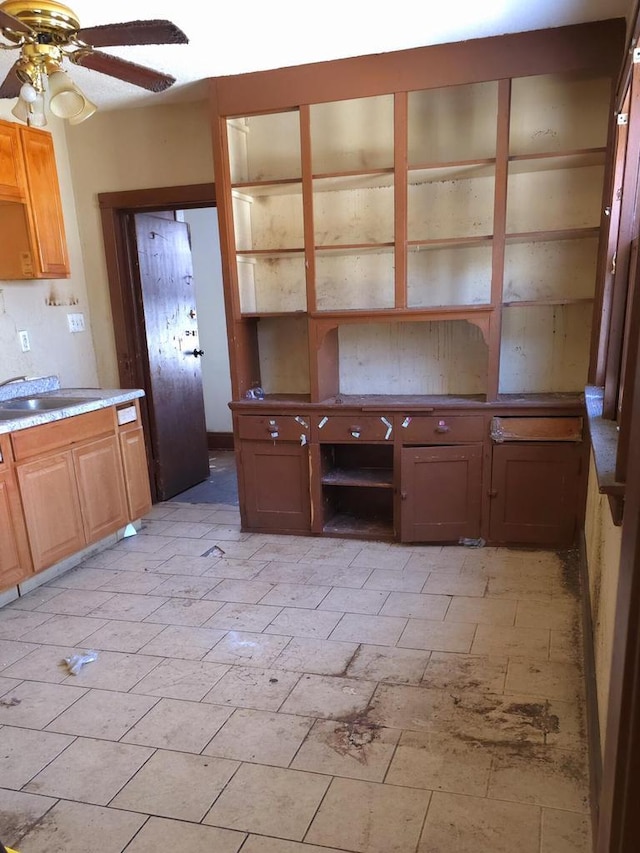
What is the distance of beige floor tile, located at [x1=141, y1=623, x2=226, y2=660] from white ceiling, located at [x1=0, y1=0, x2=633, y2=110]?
8.55 ft

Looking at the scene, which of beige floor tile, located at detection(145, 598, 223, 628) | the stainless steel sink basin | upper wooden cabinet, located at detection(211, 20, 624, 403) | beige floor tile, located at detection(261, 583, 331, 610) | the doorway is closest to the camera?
beige floor tile, located at detection(145, 598, 223, 628)

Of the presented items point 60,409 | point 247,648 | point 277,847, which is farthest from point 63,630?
point 277,847

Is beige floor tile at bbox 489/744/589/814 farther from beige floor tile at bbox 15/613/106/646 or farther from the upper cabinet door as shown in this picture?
the upper cabinet door

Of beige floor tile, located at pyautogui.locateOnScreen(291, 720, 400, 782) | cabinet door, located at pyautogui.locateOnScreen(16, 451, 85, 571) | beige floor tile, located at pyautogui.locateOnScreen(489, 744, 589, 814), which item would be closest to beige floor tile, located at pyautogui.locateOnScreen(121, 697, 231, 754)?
beige floor tile, located at pyautogui.locateOnScreen(291, 720, 400, 782)

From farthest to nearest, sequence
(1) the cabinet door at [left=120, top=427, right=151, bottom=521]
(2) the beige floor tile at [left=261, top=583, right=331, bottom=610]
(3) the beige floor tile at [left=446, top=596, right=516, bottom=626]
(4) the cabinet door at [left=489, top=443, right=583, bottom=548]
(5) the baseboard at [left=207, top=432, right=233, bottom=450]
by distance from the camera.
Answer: (5) the baseboard at [left=207, top=432, right=233, bottom=450] < (1) the cabinet door at [left=120, top=427, right=151, bottom=521] < (4) the cabinet door at [left=489, top=443, right=583, bottom=548] < (2) the beige floor tile at [left=261, top=583, right=331, bottom=610] < (3) the beige floor tile at [left=446, top=596, right=516, bottom=626]

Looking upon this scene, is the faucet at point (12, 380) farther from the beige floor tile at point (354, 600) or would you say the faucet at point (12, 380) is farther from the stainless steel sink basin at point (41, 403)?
the beige floor tile at point (354, 600)

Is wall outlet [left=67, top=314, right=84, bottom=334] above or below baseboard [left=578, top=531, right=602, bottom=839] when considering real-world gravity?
above

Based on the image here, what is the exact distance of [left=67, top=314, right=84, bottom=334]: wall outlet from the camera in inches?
161

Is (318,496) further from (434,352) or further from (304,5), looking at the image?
(304,5)

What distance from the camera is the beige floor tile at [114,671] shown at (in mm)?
2305

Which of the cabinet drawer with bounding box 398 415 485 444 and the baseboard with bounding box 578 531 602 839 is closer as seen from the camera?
A: the baseboard with bounding box 578 531 602 839

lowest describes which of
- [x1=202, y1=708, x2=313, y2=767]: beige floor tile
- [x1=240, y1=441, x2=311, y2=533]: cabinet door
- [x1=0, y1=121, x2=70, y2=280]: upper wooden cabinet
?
[x1=202, y1=708, x2=313, y2=767]: beige floor tile

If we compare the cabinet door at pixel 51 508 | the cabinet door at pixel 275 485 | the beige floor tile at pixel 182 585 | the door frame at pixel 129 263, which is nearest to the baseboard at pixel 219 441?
the door frame at pixel 129 263

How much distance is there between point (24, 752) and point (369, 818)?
114cm
